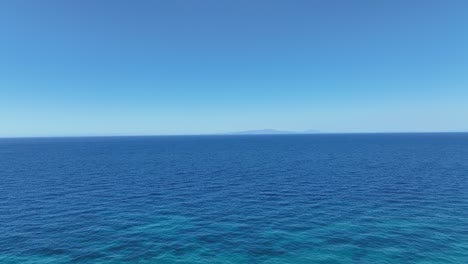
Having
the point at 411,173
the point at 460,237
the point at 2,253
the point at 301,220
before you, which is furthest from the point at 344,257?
the point at 411,173

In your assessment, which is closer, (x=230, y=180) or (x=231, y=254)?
(x=231, y=254)

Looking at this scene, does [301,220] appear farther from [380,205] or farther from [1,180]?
[1,180]

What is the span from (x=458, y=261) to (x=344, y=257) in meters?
10.1

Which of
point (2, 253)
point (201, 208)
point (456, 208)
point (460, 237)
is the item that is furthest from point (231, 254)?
point (456, 208)

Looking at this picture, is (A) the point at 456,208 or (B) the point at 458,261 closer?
(B) the point at 458,261

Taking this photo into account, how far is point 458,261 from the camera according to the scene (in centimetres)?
2345

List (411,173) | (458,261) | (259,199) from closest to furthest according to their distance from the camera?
(458,261)
(259,199)
(411,173)

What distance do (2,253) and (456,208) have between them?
57694 mm

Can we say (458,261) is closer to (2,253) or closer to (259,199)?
(259,199)

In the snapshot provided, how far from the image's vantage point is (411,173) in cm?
6775

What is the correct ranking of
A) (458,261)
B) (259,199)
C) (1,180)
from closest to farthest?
1. (458,261)
2. (259,199)
3. (1,180)

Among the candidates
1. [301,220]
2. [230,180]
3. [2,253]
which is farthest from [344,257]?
[230,180]

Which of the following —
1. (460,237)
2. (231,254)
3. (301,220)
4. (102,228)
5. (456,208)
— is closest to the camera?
(231,254)

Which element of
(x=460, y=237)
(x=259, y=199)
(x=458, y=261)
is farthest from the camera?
(x=259, y=199)
